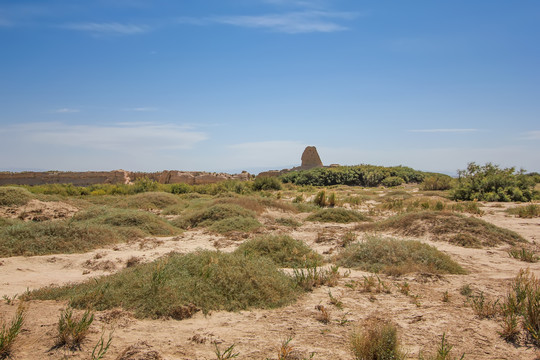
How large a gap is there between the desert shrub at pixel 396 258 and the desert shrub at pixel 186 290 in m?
2.08

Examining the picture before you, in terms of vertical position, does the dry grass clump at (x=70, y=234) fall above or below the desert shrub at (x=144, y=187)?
below

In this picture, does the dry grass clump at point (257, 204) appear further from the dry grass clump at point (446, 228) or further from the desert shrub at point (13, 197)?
the desert shrub at point (13, 197)

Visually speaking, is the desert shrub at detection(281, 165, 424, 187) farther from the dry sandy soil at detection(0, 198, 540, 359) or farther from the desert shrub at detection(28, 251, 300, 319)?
the desert shrub at detection(28, 251, 300, 319)

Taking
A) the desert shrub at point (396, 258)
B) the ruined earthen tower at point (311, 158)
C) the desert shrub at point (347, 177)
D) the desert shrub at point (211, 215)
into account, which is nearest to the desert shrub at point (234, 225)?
the desert shrub at point (211, 215)

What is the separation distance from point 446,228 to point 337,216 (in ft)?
13.5

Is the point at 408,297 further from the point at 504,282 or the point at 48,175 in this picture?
the point at 48,175

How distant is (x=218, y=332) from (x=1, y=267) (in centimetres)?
547

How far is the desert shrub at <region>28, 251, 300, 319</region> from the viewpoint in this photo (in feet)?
14.3

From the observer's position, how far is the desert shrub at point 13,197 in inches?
503

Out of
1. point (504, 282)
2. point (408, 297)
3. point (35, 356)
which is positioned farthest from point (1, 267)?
point (504, 282)

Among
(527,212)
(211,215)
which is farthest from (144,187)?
(527,212)

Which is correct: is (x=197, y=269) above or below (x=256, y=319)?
above

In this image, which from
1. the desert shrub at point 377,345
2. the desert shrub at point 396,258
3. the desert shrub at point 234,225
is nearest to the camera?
the desert shrub at point 377,345

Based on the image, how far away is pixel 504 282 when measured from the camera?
18.3ft
